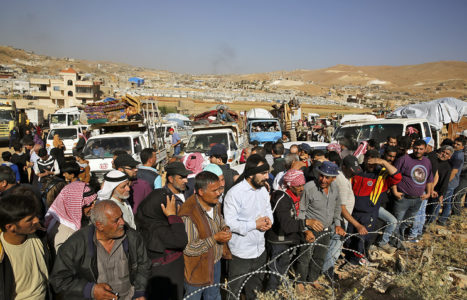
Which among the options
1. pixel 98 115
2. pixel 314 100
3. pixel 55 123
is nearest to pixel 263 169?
pixel 98 115

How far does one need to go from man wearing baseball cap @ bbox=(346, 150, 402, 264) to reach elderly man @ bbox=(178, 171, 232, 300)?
8.02 ft

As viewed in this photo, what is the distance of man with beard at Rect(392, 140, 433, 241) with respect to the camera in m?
5.07

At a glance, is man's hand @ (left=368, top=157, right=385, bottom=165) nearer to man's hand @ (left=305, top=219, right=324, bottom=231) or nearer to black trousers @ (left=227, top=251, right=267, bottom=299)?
man's hand @ (left=305, top=219, right=324, bottom=231)

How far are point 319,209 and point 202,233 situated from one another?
165 cm

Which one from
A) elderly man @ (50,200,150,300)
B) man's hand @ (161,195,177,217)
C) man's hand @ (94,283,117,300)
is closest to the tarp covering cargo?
man's hand @ (161,195,177,217)

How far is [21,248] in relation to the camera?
247cm

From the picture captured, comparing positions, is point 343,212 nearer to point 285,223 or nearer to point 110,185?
point 285,223

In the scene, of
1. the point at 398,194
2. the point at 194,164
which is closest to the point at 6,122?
the point at 194,164

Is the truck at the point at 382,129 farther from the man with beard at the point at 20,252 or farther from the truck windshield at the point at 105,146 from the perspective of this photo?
the man with beard at the point at 20,252

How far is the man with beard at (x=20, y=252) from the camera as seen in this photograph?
2322 mm

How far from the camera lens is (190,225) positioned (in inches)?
118

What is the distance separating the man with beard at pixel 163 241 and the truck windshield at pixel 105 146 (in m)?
6.24

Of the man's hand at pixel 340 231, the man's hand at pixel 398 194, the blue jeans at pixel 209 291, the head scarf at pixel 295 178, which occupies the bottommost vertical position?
the blue jeans at pixel 209 291

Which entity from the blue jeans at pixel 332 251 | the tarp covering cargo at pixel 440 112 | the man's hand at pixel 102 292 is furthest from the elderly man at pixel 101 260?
the tarp covering cargo at pixel 440 112
